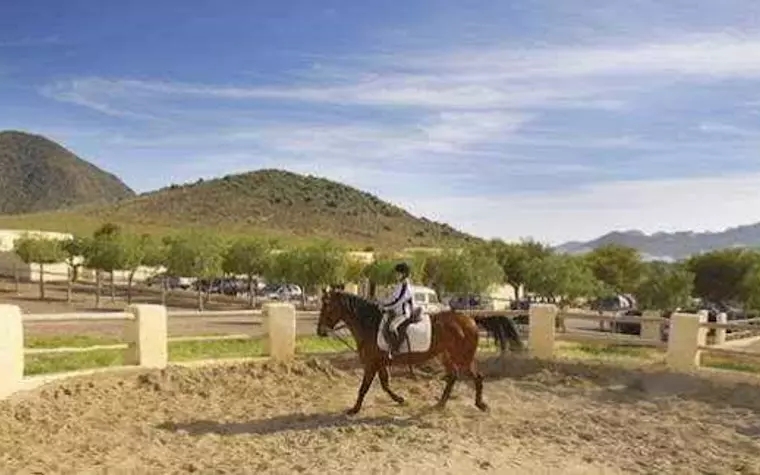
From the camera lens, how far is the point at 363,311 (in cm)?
1322

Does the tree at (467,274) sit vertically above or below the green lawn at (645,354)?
above

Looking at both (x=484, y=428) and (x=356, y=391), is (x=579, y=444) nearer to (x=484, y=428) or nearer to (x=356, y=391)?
(x=484, y=428)

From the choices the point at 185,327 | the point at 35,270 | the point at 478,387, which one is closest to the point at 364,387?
the point at 478,387

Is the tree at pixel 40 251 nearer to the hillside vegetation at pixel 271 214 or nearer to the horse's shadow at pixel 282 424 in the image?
the hillside vegetation at pixel 271 214

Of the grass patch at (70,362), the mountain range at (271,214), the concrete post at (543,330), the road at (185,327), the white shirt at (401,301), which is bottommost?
the road at (185,327)

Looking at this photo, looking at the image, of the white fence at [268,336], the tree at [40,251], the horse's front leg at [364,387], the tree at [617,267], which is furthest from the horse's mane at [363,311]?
the tree at [617,267]

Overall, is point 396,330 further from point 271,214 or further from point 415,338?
point 271,214

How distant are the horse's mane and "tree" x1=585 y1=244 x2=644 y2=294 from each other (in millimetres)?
59756

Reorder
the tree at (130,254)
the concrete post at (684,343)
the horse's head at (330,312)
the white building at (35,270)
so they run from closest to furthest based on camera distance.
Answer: the horse's head at (330,312), the concrete post at (684,343), the tree at (130,254), the white building at (35,270)

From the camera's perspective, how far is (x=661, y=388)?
15.5 m

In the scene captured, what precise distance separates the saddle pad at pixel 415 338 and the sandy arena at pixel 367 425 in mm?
954

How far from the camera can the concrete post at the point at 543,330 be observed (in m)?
17.9

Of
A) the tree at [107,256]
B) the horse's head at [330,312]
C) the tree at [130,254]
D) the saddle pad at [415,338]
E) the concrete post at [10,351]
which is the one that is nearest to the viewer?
the concrete post at [10,351]

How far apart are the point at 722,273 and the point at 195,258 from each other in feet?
131
